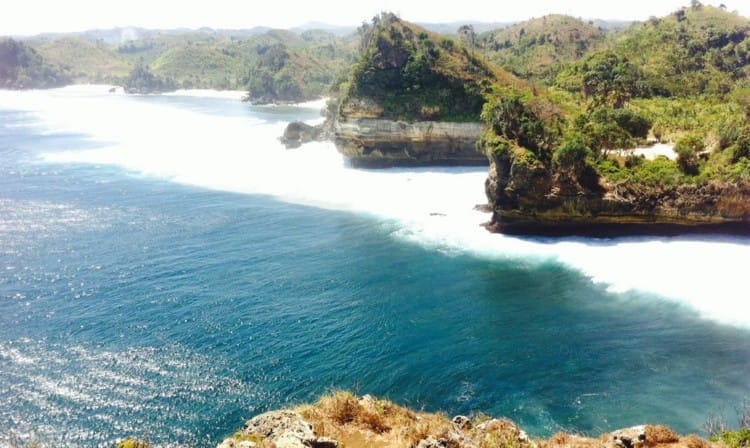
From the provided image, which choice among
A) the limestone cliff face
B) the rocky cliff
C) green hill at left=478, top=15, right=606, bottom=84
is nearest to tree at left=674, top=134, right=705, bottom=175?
the limestone cliff face

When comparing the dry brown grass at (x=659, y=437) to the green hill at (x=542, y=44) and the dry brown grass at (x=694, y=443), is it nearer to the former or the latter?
the dry brown grass at (x=694, y=443)

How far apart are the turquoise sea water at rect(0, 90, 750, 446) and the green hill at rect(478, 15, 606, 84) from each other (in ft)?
254

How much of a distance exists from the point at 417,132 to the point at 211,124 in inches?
2803

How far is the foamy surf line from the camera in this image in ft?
137

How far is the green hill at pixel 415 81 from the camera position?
3120 inches

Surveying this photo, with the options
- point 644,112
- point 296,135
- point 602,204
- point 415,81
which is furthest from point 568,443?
point 296,135

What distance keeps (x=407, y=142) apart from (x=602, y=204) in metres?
37.7

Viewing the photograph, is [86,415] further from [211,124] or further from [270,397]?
[211,124]

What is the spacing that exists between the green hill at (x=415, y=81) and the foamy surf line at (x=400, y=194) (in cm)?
966

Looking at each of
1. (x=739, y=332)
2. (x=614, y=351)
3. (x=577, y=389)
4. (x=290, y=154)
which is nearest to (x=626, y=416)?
(x=577, y=389)

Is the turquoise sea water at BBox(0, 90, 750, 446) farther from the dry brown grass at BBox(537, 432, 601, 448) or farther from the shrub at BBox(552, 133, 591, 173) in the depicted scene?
the shrub at BBox(552, 133, 591, 173)

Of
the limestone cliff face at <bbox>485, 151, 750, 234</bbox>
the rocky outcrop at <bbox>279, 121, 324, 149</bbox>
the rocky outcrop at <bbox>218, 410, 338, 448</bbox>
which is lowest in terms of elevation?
the rocky outcrop at <bbox>218, 410, 338, 448</bbox>

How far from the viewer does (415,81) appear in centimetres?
8119

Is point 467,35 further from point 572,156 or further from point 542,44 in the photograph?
point 572,156
